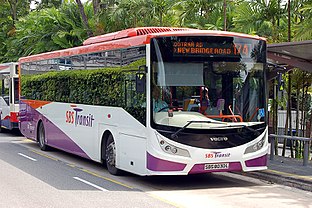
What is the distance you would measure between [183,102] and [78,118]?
4743 mm

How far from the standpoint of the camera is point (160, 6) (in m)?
23.3

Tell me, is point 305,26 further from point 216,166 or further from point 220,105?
point 216,166

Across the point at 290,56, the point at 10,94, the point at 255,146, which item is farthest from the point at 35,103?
the point at 255,146

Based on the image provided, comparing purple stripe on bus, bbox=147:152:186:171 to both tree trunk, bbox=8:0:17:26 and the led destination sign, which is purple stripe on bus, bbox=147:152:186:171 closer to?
the led destination sign

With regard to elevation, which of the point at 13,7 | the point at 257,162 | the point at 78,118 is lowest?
the point at 257,162

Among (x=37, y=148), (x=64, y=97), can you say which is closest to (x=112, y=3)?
(x=37, y=148)

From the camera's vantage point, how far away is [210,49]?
11719mm

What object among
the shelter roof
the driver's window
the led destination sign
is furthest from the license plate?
the shelter roof

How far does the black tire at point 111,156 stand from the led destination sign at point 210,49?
9.53ft

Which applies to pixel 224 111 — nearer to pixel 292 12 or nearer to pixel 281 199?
pixel 281 199

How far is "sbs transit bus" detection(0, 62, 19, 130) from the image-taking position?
2394cm

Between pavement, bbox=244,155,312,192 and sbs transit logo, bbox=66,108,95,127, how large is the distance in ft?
13.4

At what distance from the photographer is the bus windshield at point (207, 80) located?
11375 millimetres

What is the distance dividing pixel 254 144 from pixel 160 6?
40.8ft
